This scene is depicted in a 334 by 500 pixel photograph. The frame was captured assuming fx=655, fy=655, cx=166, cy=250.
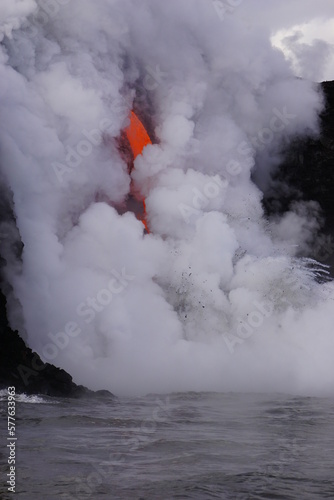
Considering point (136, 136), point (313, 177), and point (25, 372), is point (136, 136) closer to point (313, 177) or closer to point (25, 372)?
point (313, 177)

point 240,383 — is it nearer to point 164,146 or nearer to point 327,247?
point 164,146

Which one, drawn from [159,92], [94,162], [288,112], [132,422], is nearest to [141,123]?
[159,92]

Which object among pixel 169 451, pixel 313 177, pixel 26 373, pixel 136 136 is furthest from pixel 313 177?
pixel 169 451

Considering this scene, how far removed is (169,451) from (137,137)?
36904 millimetres

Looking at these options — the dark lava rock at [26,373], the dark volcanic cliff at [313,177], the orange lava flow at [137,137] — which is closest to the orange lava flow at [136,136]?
the orange lava flow at [137,137]

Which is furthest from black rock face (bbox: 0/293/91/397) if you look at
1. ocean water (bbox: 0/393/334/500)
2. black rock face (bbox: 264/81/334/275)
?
black rock face (bbox: 264/81/334/275)

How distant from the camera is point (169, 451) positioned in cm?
1719

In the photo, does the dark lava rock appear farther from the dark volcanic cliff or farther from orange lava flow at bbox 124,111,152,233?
the dark volcanic cliff

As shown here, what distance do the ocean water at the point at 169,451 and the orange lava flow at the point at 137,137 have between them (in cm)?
2644

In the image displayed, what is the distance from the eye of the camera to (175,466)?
50.5ft

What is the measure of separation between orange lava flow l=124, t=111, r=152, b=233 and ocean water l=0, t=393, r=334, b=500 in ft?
86.8

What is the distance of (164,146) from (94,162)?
643 centimetres

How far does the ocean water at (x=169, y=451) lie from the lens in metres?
13.3

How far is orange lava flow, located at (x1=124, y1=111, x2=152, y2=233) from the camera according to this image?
5044 centimetres
